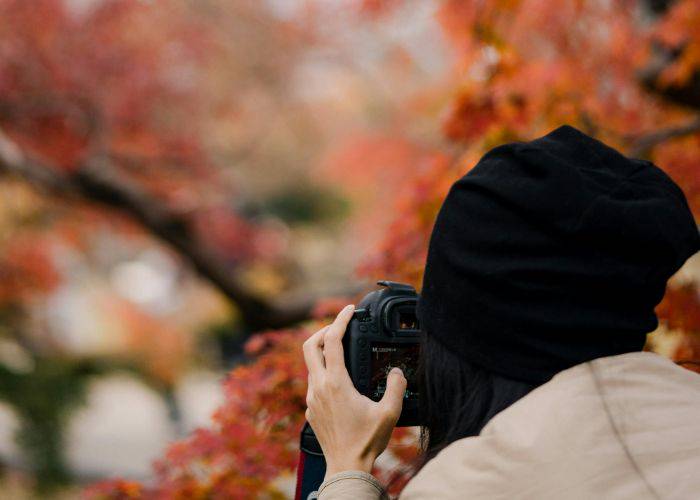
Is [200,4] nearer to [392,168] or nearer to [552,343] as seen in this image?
[392,168]

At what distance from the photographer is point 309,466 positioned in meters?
1.24

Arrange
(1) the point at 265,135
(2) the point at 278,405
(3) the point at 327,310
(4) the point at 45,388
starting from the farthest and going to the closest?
(1) the point at 265,135 < (4) the point at 45,388 < (3) the point at 327,310 < (2) the point at 278,405

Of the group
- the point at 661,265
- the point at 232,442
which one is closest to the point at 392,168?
the point at 232,442

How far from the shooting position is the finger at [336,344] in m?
1.07

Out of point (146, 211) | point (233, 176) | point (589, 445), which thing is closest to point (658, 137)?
point (589, 445)

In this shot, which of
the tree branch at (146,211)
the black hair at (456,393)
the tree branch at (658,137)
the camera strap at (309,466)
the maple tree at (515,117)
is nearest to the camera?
the black hair at (456,393)

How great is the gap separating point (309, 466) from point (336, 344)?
28 centimetres

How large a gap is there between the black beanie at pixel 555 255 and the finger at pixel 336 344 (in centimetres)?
25

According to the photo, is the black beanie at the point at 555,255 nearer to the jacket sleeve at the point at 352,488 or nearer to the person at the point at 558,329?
the person at the point at 558,329

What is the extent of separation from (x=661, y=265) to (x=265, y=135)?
1286 cm

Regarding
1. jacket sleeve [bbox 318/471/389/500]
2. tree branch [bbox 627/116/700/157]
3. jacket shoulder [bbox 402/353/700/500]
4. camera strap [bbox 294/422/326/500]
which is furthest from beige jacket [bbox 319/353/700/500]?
tree branch [bbox 627/116/700/157]

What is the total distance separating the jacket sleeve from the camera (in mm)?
953

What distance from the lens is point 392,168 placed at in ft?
29.2

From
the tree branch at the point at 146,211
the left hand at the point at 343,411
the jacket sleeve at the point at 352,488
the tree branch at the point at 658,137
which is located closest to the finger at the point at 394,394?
the left hand at the point at 343,411
